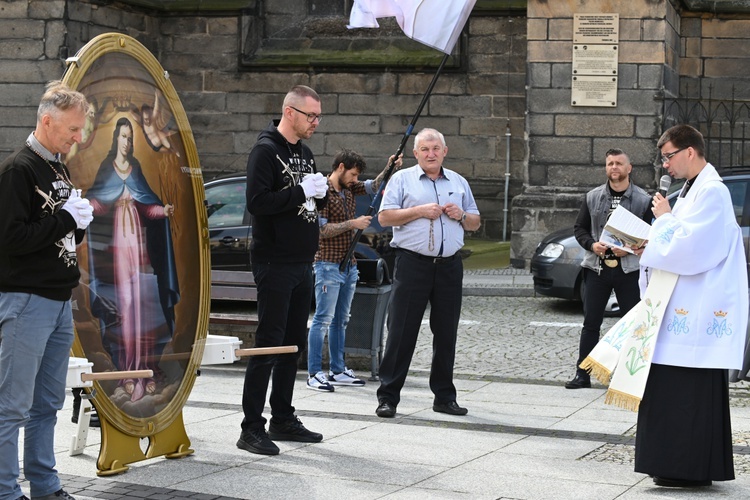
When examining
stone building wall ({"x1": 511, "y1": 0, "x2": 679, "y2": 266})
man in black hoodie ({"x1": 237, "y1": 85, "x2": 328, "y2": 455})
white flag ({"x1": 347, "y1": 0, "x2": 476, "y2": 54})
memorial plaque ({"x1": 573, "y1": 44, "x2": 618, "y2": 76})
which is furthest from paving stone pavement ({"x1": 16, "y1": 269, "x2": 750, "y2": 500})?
memorial plaque ({"x1": 573, "y1": 44, "x2": 618, "y2": 76})

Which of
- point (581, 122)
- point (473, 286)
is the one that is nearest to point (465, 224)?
point (473, 286)

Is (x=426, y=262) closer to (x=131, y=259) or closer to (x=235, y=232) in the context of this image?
(x=131, y=259)

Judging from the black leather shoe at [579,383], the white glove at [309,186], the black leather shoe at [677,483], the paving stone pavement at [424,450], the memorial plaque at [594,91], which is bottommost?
the paving stone pavement at [424,450]

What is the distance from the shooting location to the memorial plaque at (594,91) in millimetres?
17781

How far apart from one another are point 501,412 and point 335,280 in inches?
72.6

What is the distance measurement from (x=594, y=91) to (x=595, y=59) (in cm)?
46

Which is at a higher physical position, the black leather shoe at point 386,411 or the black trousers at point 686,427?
the black trousers at point 686,427

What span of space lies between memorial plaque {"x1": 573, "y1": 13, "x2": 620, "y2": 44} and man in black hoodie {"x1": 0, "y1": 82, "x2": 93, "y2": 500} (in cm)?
1311

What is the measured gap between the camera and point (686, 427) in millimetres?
6242

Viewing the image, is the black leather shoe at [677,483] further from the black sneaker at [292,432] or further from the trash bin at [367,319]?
the trash bin at [367,319]

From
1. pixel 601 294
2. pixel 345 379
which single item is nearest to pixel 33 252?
pixel 345 379

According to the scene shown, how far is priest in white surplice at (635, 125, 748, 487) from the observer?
6230mm

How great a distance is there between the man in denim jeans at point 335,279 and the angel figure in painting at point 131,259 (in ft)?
9.18

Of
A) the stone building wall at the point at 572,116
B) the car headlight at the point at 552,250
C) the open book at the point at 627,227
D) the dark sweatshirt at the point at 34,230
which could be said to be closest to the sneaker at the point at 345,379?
the open book at the point at 627,227
